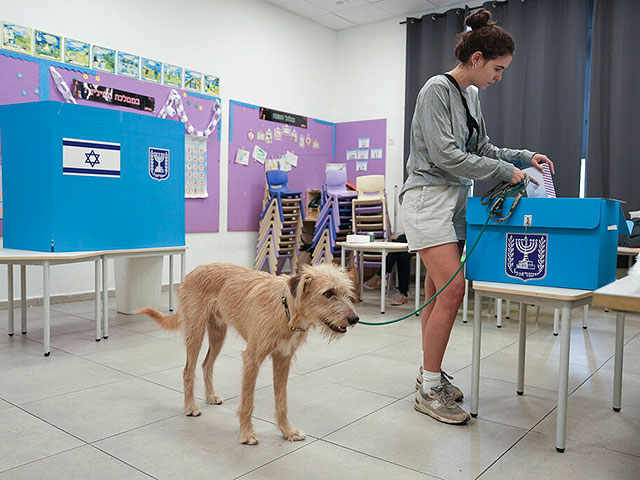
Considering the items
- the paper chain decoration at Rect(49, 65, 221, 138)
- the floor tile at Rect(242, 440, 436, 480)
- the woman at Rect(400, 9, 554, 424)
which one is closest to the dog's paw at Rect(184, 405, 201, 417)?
the floor tile at Rect(242, 440, 436, 480)

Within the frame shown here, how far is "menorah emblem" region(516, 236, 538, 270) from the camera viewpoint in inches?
81.0

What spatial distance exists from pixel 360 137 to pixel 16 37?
14.2ft

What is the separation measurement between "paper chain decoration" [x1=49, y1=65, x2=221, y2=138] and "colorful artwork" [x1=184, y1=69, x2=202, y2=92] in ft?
0.69

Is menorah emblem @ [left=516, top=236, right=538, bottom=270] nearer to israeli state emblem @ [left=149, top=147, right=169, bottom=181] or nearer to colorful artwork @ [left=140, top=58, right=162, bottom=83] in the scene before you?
israeli state emblem @ [left=149, top=147, right=169, bottom=181]

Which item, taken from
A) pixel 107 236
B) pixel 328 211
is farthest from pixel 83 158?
pixel 328 211

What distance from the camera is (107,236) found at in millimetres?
3803

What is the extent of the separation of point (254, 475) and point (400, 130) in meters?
5.89

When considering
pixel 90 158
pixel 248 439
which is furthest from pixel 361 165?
pixel 248 439

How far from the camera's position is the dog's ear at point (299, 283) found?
1.76 meters

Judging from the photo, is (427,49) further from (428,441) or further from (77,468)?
(77,468)

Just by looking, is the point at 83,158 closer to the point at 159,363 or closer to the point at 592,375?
the point at 159,363

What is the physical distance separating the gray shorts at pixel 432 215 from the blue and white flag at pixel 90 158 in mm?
2387

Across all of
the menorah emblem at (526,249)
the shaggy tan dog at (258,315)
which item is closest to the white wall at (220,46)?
the shaggy tan dog at (258,315)

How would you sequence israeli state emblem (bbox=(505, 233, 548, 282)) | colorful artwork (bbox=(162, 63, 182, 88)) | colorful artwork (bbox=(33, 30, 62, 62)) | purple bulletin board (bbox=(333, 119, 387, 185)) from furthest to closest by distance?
purple bulletin board (bbox=(333, 119, 387, 185))
colorful artwork (bbox=(162, 63, 182, 88))
colorful artwork (bbox=(33, 30, 62, 62))
israeli state emblem (bbox=(505, 233, 548, 282))
